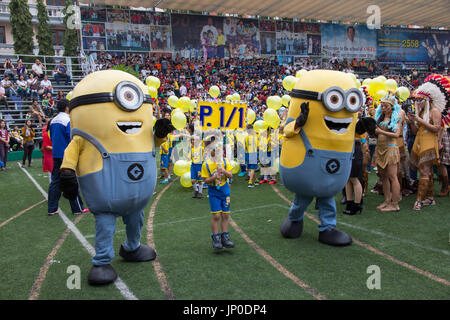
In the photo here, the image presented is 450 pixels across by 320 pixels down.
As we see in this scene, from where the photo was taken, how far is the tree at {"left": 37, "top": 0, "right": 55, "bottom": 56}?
105ft

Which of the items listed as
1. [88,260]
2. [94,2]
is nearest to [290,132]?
[88,260]

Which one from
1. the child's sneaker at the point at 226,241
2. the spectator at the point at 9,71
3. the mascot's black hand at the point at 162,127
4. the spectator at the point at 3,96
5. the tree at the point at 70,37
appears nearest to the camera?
the mascot's black hand at the point at 162,127

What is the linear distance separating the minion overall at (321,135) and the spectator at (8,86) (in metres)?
17.7

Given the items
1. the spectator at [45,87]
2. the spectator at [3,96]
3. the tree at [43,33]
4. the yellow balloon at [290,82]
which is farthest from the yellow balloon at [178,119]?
the tree at [43,33]

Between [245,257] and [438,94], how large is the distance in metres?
4.59

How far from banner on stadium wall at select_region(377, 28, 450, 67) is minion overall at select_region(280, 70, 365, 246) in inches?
1536

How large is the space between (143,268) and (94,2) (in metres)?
27.0

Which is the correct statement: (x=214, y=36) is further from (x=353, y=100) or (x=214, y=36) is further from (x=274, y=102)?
(x=353, y=100)

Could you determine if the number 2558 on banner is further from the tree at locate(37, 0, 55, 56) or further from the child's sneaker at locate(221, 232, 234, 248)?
the tree at locate(37, 0, 55, 56)

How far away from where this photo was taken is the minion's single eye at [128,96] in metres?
4.16

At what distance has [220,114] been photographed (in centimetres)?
523

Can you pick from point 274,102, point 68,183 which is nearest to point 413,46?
point 274,102

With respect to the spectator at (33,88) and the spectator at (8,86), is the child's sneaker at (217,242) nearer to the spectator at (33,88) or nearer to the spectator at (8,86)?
the spectator at (33,88)

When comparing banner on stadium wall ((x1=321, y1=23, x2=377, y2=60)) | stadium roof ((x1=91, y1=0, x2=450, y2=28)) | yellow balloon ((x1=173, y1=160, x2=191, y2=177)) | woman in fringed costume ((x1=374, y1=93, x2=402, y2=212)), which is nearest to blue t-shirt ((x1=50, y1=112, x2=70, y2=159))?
yellow balloon ((x1=173, y1=160, x2=191, y2=177))
